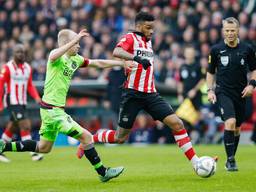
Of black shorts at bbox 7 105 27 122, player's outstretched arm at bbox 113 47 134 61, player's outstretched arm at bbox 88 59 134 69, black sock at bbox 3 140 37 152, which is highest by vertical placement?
player's outstretched arm at bbox 113 47 134 61

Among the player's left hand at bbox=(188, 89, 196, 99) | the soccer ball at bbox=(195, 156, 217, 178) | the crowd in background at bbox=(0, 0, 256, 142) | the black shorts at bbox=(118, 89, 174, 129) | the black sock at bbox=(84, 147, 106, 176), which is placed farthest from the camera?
the crowd in background at bbox=(0, 0, 256, 142)

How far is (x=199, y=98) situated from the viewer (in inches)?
866

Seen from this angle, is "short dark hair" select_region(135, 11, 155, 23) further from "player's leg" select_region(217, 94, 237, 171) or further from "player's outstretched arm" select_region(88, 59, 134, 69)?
"player's leg" select_region(217, 94, 237, 171)

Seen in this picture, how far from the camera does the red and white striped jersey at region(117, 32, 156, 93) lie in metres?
11.9

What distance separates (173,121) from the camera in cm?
1177

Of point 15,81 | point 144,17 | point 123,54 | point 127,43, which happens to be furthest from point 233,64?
point 15,81

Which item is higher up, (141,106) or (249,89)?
(249,89)

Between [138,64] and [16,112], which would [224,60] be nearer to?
[138,64]

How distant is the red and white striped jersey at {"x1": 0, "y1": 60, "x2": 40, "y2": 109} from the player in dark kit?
5.02 m

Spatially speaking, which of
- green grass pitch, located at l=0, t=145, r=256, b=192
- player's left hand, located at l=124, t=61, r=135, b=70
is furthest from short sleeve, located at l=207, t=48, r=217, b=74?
player's left hand, located at l=124, t=61, r=135, b=70

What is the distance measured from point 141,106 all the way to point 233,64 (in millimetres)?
1890

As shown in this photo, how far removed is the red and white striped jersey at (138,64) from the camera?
11.9m

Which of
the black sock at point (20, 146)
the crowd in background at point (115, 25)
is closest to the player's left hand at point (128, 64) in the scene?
the black sock at point (20, 146)

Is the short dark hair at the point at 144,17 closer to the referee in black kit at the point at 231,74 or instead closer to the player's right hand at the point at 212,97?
the referee in black kit at the point at 231,74
